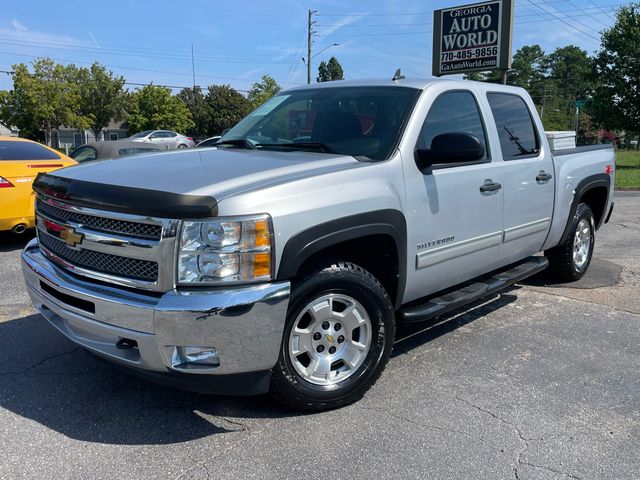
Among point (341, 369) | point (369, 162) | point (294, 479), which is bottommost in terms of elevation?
point (294, 479)

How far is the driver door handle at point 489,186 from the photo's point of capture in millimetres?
4191

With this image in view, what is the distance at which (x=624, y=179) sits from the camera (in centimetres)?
1934

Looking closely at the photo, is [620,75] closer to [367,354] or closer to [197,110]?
[367,354]

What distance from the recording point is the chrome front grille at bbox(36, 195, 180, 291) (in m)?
2.75

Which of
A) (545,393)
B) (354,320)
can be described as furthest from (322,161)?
(545,393)

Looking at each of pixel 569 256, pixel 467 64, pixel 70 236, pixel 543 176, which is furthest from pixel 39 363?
pixel 467 64

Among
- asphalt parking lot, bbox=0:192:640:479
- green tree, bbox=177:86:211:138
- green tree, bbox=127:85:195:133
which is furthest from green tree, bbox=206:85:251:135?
asphalt parking lot, bbox=0:192:640:479

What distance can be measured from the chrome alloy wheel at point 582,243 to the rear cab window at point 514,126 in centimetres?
144

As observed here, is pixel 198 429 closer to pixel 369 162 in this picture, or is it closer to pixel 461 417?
pixel 461 417

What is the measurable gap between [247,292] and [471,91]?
2.69 meters

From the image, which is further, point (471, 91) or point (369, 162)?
point (471, 91)

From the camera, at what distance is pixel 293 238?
9.51 ft

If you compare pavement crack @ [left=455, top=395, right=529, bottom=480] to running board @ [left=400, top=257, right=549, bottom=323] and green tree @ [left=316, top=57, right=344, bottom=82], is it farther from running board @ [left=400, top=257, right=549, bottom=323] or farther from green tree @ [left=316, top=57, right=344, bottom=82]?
green tree @ [left=316, top=57, right=344, bottom=82]

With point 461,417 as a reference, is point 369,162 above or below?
above
